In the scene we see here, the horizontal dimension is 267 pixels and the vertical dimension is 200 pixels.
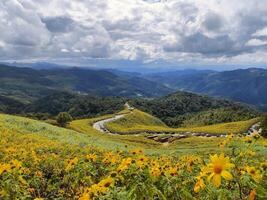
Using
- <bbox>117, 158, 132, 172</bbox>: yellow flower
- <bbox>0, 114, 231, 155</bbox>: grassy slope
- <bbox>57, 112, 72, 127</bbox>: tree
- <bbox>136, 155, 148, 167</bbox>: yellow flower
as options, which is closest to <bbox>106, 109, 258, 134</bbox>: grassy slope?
<bbox>57, 112, 72, 127</bbox>: tree

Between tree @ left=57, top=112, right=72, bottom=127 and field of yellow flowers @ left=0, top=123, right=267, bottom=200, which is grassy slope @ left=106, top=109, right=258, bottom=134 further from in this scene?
field of yellow flowers @ left=0, top=123, right=267, bottom=200

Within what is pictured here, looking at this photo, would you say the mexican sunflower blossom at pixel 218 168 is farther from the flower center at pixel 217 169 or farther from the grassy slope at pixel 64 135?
the grassy slope at pixel 64 135

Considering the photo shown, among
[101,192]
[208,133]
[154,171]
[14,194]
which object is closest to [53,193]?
[14,194]

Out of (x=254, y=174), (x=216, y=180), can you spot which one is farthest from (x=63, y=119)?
(x=216, y=180)

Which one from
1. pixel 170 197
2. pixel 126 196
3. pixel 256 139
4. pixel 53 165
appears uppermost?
pixel 256 139

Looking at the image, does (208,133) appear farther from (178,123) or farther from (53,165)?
(178,123)

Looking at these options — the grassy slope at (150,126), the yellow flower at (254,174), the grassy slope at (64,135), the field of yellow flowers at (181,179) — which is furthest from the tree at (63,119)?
the yellow flower at (254,174)

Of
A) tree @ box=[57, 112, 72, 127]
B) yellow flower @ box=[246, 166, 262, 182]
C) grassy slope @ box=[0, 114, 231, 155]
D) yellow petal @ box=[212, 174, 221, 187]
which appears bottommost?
tree @ box=[57, 112, 72, 127]

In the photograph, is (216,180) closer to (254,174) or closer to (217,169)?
(217,169)
